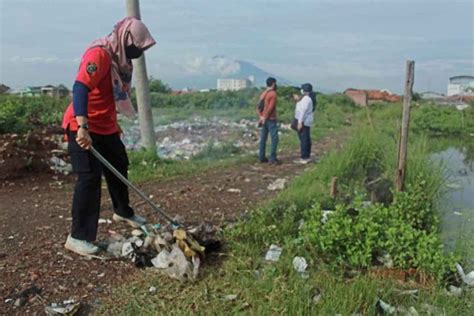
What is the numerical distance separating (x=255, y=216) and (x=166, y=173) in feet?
9.75

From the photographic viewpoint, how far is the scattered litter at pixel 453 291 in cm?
317

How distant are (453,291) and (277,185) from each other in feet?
9.86

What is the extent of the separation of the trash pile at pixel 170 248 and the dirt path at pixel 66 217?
0.12 m

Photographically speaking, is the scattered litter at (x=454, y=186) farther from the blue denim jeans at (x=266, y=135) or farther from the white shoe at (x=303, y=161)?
the blue denim jeans at (x=266, y=135)

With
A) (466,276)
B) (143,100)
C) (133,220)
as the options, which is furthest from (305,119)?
(466,276)

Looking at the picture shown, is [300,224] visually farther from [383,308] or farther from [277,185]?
[277,185]

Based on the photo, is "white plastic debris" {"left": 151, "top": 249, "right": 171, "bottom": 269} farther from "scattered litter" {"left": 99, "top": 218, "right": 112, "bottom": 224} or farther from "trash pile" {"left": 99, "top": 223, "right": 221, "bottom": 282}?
"scattered litter" {"left": 99, "top": 218, "right": 112, "bottom": 224}

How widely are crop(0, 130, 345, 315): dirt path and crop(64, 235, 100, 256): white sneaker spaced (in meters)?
0.05

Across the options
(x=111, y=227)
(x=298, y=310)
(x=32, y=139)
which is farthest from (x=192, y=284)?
(x=32, y=139)

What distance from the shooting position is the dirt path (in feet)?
10.4

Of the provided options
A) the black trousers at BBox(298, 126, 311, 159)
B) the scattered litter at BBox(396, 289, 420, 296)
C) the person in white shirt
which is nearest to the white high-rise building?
the person in white shirt

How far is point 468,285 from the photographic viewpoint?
3.38m

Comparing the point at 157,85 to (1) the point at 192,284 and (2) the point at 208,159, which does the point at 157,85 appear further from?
(1) the point at 192,284

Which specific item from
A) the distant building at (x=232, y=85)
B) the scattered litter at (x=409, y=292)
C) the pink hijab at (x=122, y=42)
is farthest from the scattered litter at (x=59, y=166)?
the distant building at (x=232, y=85)
